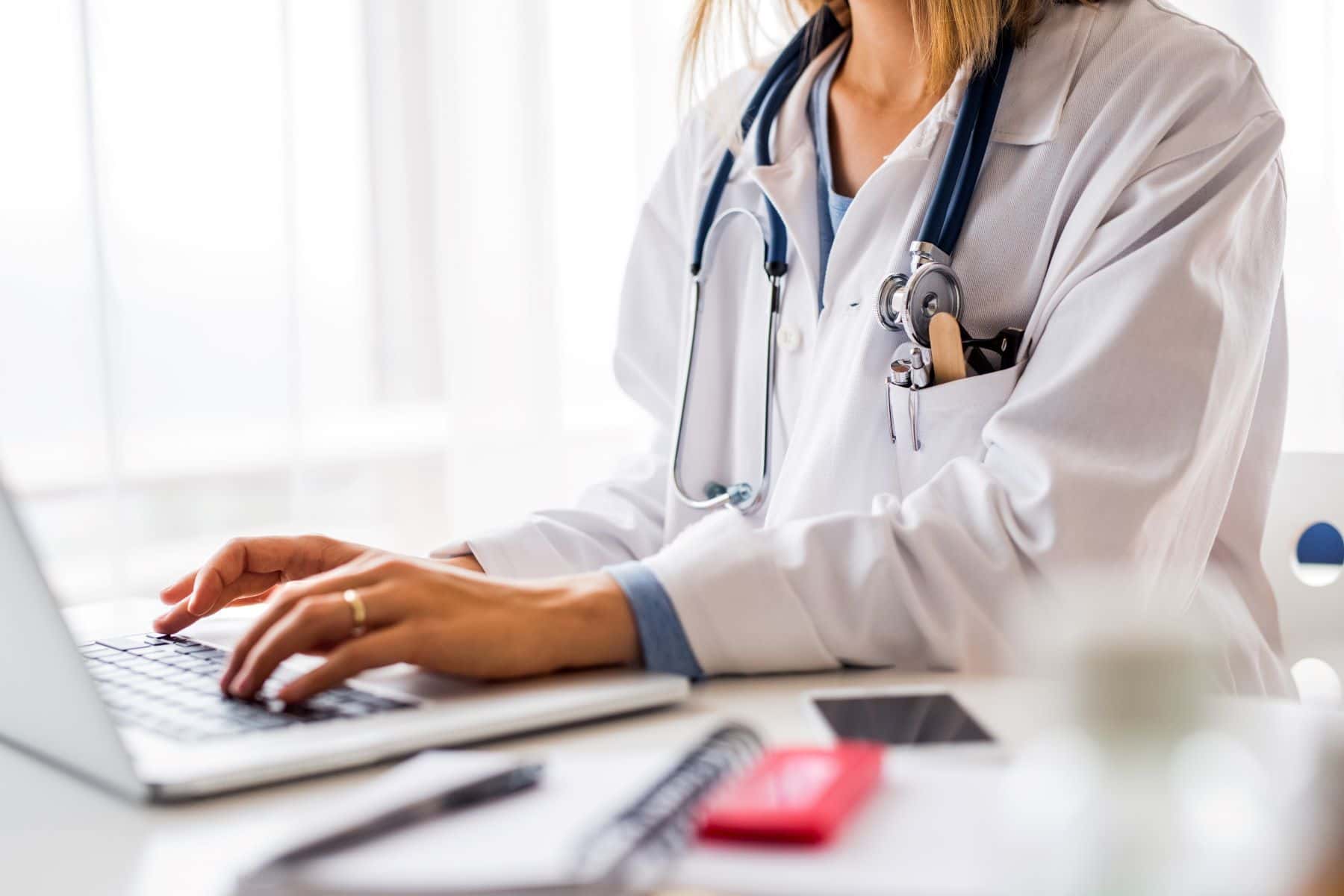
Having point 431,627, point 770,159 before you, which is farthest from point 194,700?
point 770,159

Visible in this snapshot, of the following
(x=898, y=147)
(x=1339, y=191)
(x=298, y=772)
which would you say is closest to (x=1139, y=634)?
(x=298, y=772)

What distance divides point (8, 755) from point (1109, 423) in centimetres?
73

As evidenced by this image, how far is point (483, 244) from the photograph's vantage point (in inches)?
95.8

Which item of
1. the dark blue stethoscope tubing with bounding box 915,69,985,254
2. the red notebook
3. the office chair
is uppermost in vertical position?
the dark blue stethoscope tubing with bounding box 915,69,985,254

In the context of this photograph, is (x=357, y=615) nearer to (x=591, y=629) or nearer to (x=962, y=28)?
(x=591, y=629)

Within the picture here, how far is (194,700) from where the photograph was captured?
70 cm

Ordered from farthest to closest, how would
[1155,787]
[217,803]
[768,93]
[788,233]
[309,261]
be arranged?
[309,261], [768,93], [788,233], [217,803], [1155,787]

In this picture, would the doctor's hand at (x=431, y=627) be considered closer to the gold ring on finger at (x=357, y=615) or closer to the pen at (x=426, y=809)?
the gold ring on finger at (x=357, y=615)

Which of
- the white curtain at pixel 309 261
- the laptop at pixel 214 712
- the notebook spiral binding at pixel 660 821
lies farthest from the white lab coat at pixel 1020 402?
the white curtain at pixel 309 261

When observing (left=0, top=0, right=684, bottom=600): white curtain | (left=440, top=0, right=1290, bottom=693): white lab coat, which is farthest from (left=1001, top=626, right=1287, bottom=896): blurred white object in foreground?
(left=0, top=0, right=684, bottom=600): white curtain

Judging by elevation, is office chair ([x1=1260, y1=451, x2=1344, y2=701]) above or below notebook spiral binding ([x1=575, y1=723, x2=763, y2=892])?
below

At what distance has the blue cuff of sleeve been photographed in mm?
729

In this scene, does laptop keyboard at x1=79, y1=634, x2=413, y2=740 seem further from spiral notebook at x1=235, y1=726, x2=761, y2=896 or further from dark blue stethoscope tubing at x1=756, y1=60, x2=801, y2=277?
dark blue stethoscope tubing at x1=756, y1=60, x2=801, y2=277

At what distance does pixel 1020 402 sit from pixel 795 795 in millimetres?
545
